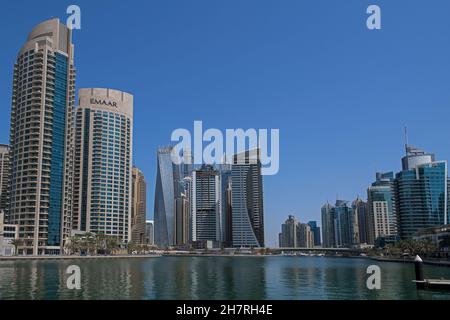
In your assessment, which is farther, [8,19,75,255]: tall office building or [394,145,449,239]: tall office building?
[394,145,449,239]: tall office building

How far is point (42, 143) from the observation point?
517 feet

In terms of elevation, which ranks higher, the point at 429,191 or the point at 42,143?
the point at 42,143

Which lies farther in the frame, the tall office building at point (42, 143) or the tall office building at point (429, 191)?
the tall office building at point (429, 191)

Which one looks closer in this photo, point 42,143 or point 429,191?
point 42,143

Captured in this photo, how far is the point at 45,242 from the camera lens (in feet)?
513

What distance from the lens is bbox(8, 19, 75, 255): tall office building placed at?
511 feet

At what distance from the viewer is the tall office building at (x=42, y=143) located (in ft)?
511

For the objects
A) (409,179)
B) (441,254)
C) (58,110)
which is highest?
(58,110)
